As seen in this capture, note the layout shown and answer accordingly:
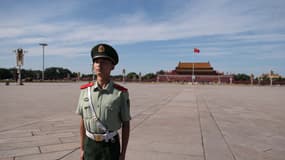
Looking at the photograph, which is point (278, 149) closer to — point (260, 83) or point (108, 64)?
point (108, 64)

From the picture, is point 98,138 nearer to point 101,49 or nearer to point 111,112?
Answer: point 111,112

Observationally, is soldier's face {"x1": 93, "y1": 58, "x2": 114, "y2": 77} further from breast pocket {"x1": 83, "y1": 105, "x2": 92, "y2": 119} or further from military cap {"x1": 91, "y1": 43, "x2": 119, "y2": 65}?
breast pocket {"x1": 83, "y1": 105, "x2": 92, "y2": 119}

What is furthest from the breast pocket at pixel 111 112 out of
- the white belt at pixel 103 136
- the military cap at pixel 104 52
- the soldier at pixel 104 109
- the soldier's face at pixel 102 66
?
the military cap at pixel 104 52

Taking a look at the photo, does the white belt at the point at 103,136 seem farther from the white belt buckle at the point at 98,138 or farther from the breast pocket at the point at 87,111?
the breast pocket at the point at 87,111

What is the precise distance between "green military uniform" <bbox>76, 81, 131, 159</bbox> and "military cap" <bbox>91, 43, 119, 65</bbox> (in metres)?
0.20

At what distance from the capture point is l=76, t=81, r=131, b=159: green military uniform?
169 centimetres

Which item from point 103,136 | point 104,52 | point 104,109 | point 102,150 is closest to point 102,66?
point 104,52

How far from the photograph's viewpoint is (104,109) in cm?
168

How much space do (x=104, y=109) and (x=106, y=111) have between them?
0.02 metres

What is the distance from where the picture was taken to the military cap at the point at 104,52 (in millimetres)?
1677

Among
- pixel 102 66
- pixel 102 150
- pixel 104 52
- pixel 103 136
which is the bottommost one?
pixel 102 150

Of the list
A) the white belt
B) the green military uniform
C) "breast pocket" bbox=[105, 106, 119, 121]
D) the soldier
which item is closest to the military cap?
the soldier

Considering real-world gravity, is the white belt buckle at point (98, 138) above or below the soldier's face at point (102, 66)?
below

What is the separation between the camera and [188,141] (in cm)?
416
